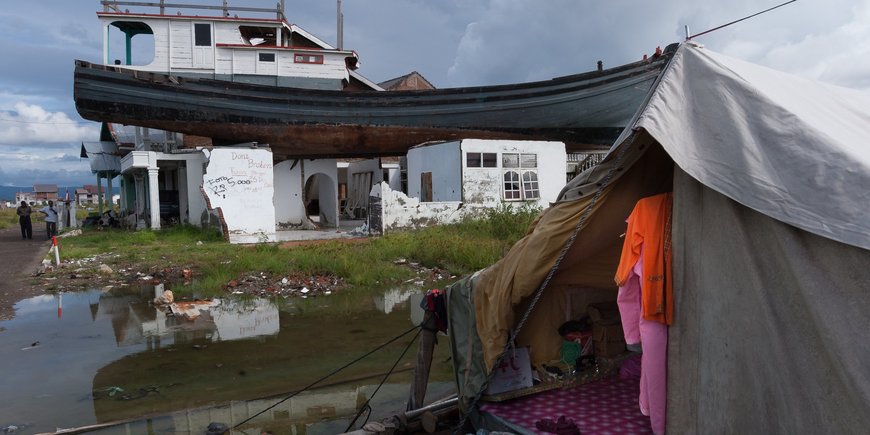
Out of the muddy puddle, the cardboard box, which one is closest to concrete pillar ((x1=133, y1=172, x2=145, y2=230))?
the muddy puddle

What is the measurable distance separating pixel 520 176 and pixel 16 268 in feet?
43.4

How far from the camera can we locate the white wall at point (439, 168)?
1697 centimetres

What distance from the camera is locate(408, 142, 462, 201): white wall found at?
16969 mm

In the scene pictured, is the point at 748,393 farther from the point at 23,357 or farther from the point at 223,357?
the point at 23,357

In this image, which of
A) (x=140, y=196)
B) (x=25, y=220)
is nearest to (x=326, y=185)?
(x=140, y=196)

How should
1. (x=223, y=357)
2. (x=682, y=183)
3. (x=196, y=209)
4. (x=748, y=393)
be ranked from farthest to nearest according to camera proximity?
(x=196, y=209) < (x=223, y=357) < (x=682, y=183) < (x=748, y=393)

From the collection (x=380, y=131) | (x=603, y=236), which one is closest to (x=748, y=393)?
(x=603, y=236)

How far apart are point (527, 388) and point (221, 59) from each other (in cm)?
1797

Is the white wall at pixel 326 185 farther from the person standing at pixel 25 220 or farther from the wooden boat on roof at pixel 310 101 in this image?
the person standing at pixel 25 220

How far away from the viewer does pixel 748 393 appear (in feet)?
10.0

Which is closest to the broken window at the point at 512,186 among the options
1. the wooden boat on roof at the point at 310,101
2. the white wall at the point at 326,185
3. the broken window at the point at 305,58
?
the wooden boat on roof at the point at 310,101

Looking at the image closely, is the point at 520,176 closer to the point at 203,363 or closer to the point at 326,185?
the point at 326,185

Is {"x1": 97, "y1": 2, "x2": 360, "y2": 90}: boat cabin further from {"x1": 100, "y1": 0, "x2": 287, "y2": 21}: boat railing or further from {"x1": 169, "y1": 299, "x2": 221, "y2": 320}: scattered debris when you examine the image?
{"x1": 169, "y1": 299, "x2": 221, "y2": 320}: scattered debris

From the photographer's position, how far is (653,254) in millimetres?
3457
